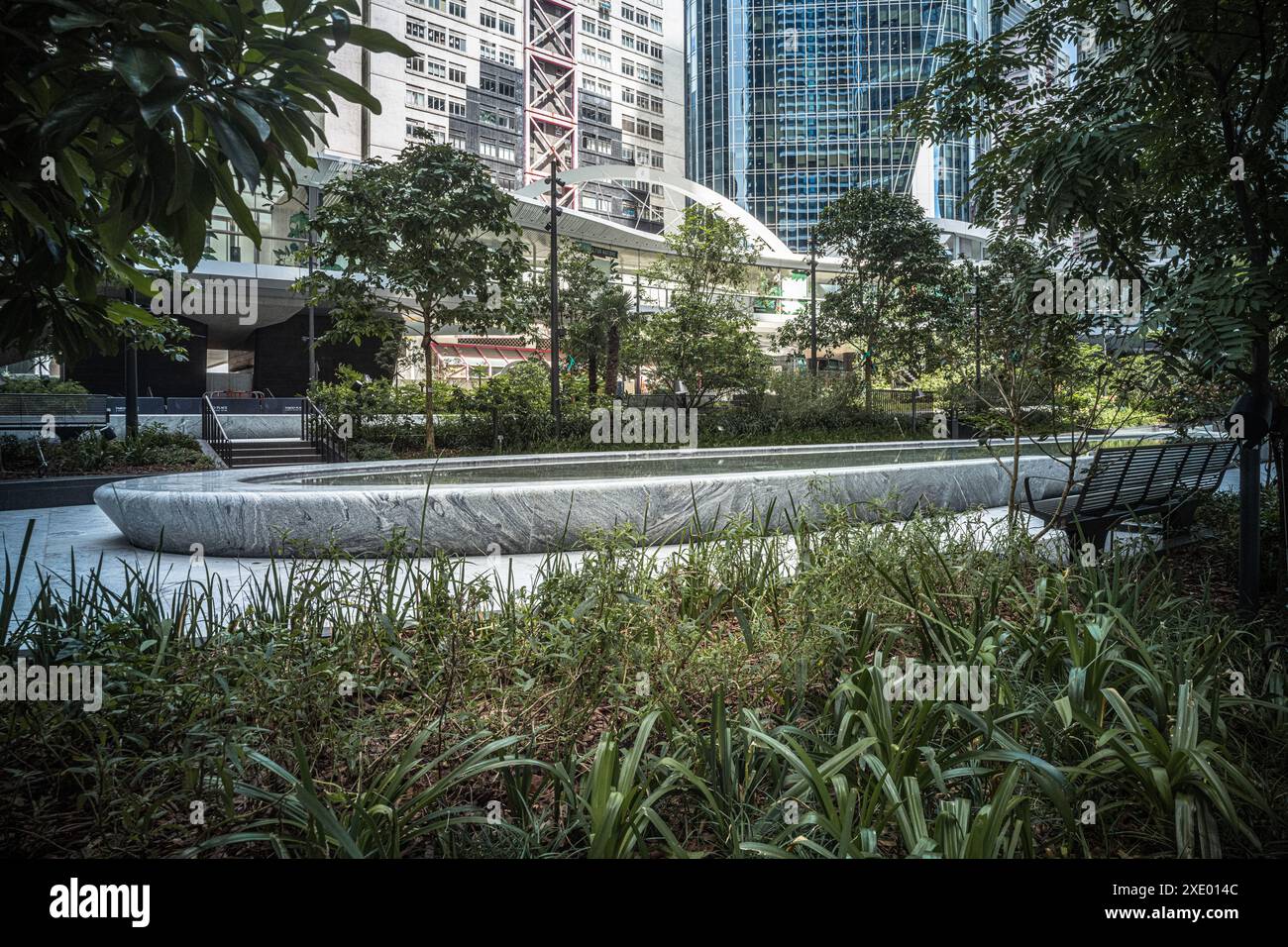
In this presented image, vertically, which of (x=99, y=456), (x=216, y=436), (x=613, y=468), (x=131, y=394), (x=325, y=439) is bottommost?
(x=613, y=468)

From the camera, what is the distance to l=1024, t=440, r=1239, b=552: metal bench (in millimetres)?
5969

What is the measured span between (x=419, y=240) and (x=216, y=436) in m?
6.62

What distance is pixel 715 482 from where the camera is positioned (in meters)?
7.91

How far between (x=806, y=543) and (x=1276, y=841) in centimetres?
267

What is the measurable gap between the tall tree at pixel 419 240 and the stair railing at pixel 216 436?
3.54 m

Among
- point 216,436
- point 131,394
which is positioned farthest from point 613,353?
point 131,394

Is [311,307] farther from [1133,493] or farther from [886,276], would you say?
[886,276]

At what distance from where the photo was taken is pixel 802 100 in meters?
62.1

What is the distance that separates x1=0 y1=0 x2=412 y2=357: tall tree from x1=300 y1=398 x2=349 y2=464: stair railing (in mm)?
15180

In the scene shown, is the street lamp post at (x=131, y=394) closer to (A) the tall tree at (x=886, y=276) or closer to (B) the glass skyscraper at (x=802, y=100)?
(A) the tall tree at (x=886, y=276)

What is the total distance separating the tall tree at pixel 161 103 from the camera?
176 cm

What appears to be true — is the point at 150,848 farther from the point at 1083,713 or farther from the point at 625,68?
the point at 625,68

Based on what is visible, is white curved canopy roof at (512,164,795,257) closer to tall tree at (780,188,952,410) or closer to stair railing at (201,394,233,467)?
tall tree at (780,188,952,410)

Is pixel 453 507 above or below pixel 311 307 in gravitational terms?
below
